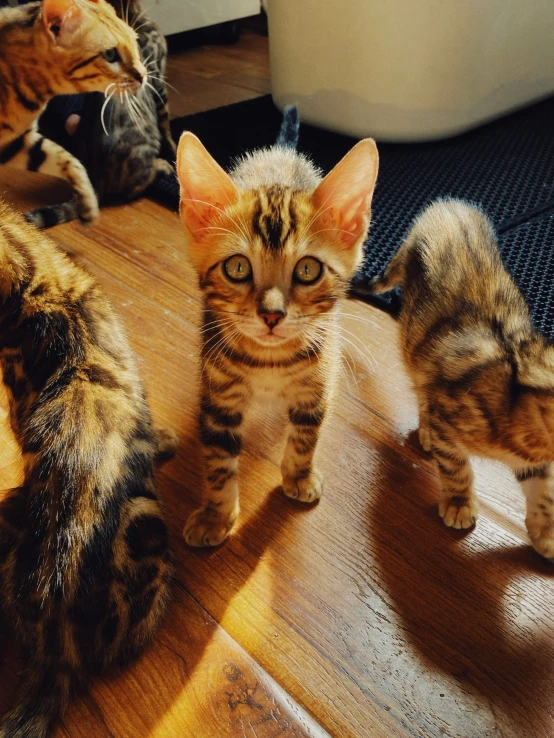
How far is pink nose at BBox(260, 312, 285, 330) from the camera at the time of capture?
0.97m

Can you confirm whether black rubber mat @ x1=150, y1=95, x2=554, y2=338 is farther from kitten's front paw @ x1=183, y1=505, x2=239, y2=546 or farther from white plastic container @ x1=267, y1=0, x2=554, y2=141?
kitten's front paw @ x1=183, y1=505, x2=239, y2=546

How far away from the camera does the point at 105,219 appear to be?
6.97 feet

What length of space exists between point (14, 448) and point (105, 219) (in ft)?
3.41

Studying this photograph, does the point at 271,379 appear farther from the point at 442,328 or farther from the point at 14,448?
the point at 14,448

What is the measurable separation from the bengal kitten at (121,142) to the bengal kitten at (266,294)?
1181mm

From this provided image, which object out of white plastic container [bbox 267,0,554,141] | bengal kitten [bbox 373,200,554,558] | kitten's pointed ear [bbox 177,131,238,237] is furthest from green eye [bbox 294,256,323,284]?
white plastic container [bbox 267,0,554,141]

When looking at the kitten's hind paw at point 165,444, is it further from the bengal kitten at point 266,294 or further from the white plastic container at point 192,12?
the white plastic container at point 192,12

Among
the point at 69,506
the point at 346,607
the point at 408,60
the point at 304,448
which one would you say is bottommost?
the point at 346,607

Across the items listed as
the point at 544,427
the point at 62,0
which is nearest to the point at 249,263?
the point at 544,427

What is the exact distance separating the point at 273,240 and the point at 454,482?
0.57 meters

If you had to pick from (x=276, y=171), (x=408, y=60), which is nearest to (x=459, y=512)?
(x=276, y=171)

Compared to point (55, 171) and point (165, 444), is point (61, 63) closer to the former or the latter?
point (55, 171)

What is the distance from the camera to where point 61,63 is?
1.87 metres

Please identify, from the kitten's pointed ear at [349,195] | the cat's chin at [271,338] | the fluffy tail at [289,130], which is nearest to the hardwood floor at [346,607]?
the cat's chin at [271,338]
